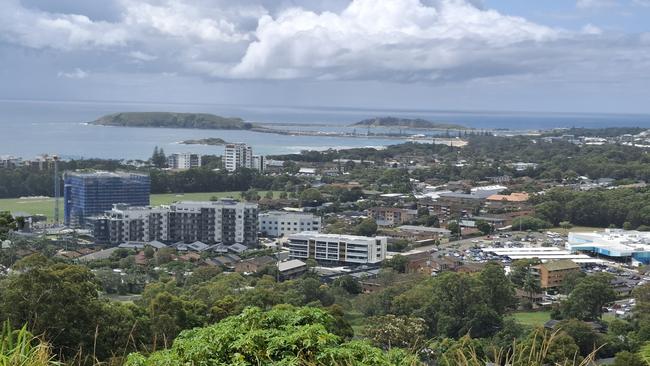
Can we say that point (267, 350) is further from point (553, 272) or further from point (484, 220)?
point (484, 220)

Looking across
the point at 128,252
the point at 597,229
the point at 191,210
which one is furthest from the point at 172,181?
the point at 597,229

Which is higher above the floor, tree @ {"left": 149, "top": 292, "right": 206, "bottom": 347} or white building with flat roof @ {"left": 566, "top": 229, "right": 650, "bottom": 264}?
tree @ {"left": 149, "top": 292, "right": 206, "bottom": 347}

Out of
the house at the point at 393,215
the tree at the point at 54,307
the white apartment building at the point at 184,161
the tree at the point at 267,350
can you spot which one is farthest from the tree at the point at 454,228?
the tree at the point at 267,350

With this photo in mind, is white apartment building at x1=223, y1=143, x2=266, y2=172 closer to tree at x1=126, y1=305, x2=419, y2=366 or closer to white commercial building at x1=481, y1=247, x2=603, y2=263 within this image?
white commercial building at x1=481, y1=247, x2=603, y2=263

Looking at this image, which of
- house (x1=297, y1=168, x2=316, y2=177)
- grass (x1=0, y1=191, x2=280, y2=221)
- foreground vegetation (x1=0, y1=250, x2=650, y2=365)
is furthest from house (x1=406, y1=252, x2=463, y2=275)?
house (x1=297, y1=168, x2=316, y2=177)

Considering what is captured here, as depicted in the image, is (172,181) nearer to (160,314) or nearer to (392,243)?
(392,243)
